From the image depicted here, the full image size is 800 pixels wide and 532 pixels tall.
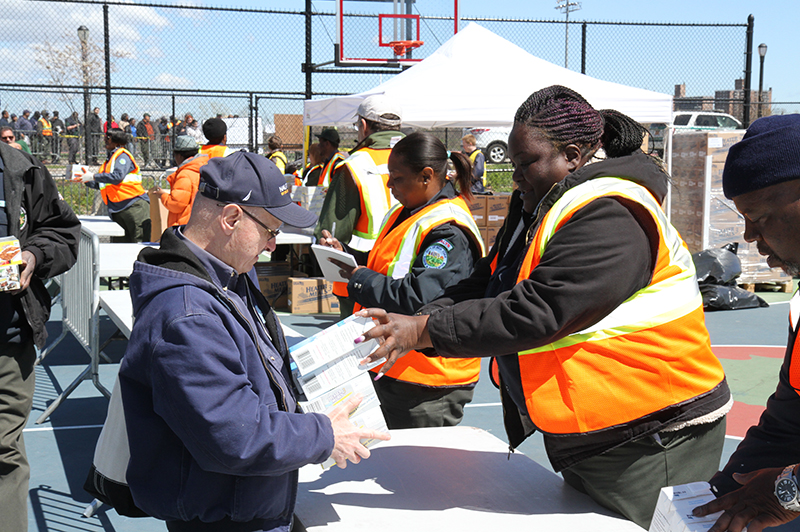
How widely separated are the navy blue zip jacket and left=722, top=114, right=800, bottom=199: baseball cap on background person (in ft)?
4.02

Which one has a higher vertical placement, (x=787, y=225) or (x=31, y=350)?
(x=787, y=225)

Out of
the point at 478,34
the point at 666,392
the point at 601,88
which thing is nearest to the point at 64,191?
the point at 478,34

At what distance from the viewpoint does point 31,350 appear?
332cm

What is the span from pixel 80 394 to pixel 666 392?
18.1 ft

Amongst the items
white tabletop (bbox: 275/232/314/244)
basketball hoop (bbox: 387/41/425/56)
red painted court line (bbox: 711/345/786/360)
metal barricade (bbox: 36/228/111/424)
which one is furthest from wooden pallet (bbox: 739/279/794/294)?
metal barricade (bbox: 36/228/111/424)

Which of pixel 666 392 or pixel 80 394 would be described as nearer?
pixel 666 392

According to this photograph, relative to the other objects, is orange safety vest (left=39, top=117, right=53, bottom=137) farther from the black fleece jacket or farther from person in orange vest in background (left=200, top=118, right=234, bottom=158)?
the black fleece jacket

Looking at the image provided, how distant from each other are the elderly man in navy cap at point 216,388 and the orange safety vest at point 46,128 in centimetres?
1812

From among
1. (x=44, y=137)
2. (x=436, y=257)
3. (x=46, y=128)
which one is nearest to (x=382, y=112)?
(x=436, y=257)

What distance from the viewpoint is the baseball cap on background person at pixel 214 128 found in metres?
7.40

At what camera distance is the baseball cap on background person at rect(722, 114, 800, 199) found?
163 cm

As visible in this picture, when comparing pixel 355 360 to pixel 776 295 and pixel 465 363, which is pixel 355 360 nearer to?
pixel 465 363

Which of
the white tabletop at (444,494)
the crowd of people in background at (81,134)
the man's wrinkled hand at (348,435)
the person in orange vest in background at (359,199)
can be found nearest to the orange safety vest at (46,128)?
the crowd of people in background at (81,134)

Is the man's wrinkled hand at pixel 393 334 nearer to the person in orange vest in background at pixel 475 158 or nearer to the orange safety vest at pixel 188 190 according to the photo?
the orange safety vest at pixel 188 190
